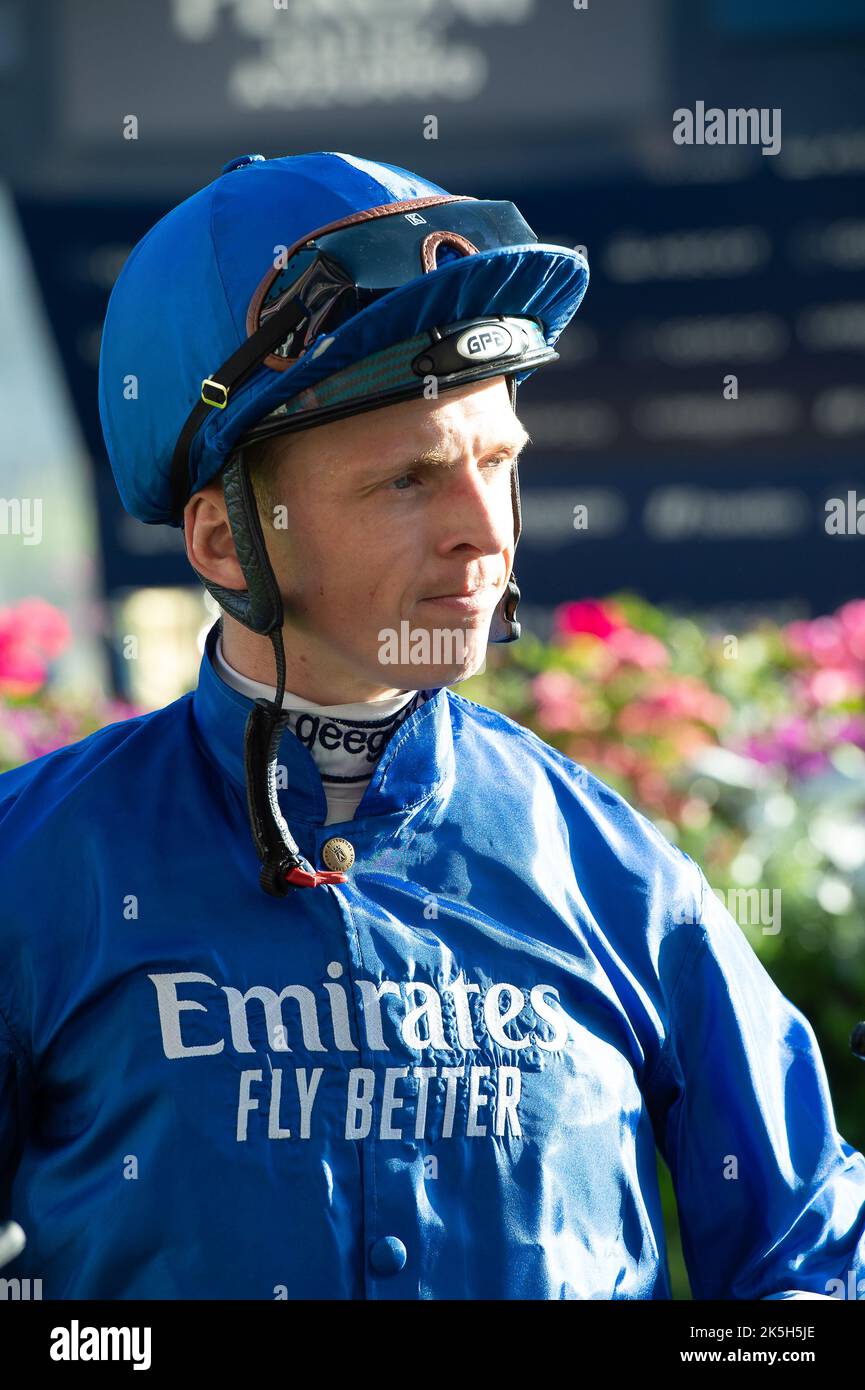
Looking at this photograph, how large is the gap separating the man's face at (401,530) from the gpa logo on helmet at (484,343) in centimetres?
4

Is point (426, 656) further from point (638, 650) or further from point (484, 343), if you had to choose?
point (638, 650)

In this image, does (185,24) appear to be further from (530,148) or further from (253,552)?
(253,552)

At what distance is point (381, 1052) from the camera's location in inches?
64.9

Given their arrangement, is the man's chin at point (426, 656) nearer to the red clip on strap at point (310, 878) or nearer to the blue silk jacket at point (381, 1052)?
the blue silk jacket at point (381, 1052)

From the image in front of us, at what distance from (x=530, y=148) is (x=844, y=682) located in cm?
237

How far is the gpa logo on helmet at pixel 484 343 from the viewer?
1.64 meters

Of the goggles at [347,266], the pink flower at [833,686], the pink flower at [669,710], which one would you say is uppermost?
the goggles at [347,266]

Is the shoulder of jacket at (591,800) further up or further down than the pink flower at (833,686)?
further down

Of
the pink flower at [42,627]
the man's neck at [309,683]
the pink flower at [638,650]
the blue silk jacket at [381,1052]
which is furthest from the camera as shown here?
the pink flower at [42,627]

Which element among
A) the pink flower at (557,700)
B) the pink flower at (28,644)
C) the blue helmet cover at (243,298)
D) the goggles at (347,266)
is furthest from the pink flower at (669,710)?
the goggles at (347,266)

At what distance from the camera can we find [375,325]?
1617 mm

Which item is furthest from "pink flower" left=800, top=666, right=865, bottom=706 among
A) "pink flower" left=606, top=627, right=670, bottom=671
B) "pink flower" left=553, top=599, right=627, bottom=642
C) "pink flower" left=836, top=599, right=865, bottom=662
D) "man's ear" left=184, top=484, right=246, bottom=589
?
"man's ear" left=184, top=484, right=246, bottom=589

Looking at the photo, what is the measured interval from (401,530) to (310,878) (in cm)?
35

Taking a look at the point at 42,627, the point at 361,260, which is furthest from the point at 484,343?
the point at 42,627
